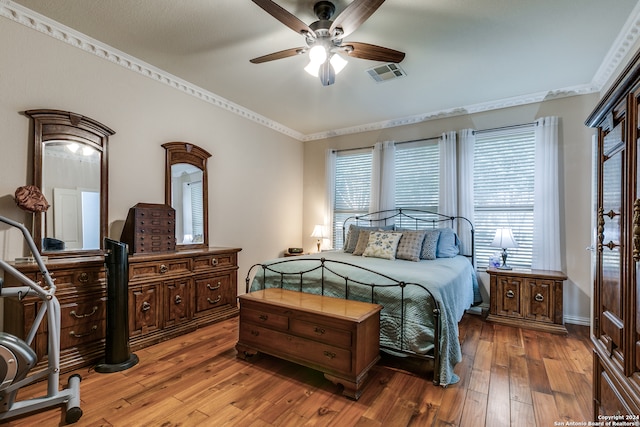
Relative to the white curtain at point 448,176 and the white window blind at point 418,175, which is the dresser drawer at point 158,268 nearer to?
the white window blind at point 418,175

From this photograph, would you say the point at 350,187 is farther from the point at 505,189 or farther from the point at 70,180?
the point at 70,180

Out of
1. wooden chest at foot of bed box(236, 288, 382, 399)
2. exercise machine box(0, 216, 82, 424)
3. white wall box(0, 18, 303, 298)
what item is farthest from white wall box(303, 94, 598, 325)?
exercise machine box(0, 216, 82, 424)

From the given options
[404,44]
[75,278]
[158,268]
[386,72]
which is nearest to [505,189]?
[386,72]

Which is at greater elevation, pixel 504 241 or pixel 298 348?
pixel 504 241

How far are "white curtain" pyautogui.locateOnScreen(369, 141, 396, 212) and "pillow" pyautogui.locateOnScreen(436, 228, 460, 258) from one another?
3.37ft

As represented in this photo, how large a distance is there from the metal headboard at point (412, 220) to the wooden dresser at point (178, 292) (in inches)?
83.8

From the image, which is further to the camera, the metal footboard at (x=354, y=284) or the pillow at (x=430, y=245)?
the pillow at (x=430, y=245)

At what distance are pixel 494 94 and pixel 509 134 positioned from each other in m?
0.55

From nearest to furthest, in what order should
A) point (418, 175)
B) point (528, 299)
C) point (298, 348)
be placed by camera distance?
point (298, 348) < point (528, 299) < point (418, 175)

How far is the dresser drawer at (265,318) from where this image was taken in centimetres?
241

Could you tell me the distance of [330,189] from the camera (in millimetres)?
5305

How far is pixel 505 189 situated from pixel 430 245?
1.33 m

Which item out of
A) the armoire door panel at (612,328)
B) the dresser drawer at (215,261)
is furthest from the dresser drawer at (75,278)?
the armoire door panel at (612,328)

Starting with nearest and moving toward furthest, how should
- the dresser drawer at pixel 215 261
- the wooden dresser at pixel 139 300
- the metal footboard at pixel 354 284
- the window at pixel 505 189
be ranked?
the metal footboard at pixel 354 284 < the wooden dresser at pixel 139 300 < the dresser drawer at pixel 215 261 < the window at pixel 505 189
